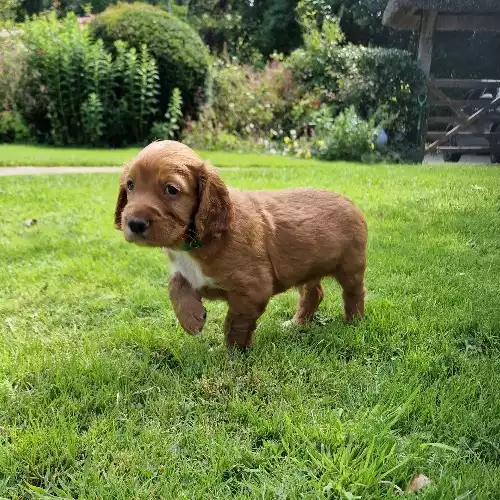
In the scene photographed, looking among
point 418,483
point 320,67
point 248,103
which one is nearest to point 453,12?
Answer: point 320,67

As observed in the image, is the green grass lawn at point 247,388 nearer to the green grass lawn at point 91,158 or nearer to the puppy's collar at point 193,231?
the puppy's collar at point 193,231

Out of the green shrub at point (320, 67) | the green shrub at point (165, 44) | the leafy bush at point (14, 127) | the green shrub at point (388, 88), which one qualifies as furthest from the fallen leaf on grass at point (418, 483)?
the green shrub at point (320, 67)

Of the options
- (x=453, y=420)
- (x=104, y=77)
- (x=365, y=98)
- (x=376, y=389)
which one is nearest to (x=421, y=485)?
(x=453, y=420)

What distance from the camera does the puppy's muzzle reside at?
2502 mm

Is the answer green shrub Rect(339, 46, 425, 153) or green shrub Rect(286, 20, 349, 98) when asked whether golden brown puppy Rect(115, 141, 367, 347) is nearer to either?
green shrub Rect(339, 46, 425, 153)

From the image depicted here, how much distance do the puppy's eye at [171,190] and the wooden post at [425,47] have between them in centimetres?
1153

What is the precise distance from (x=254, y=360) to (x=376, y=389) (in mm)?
672

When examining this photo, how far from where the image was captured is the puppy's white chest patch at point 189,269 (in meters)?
2.94

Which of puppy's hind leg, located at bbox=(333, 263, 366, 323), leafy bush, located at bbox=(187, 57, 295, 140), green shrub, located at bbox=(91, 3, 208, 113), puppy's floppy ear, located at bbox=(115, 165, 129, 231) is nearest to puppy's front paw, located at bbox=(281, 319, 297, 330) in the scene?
puppy's hind leg, located at bbox=(333, 263, 366, 323)

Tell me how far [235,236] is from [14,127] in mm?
12498

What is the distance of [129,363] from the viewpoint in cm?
301

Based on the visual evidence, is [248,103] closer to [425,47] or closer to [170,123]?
[170,123]

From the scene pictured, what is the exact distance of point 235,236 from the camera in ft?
9.68

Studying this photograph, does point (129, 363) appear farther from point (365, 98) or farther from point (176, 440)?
point (365, 98)
